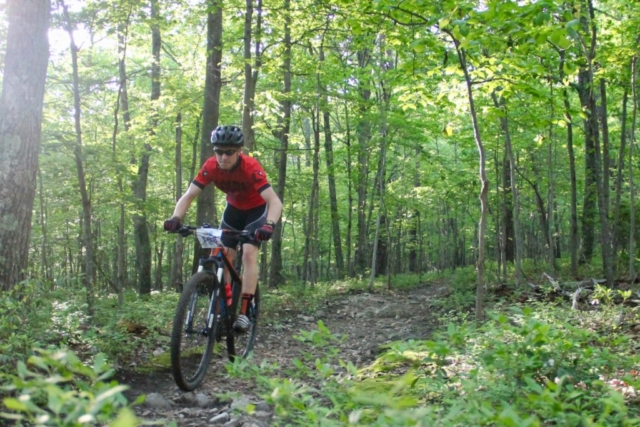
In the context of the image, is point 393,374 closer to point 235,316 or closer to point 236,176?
point 235,316

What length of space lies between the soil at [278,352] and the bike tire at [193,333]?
17 cm

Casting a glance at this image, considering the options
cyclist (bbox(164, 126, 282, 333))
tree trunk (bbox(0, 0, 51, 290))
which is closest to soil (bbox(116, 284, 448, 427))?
cyclist (bbox(164, 126, 282, 333))

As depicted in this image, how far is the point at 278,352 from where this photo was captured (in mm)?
6297

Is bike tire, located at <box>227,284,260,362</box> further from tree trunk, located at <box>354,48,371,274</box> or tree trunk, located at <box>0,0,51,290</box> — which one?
tree trunk, located at <box>354,48,371,274</box>

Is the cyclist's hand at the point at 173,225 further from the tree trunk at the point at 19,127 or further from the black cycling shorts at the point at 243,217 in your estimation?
the tree trunk at the point at 19,127

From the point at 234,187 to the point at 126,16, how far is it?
626 centimetres

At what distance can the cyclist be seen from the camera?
15.0 feet

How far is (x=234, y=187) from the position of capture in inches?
196

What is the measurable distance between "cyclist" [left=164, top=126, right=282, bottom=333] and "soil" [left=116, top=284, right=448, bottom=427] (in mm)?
858

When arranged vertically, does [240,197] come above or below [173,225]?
above

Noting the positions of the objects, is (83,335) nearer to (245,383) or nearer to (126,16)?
(245,383)

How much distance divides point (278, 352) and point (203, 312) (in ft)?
7.25

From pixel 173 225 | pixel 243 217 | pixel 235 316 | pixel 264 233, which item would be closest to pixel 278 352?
pixel 235 316

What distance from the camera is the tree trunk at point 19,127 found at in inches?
212
